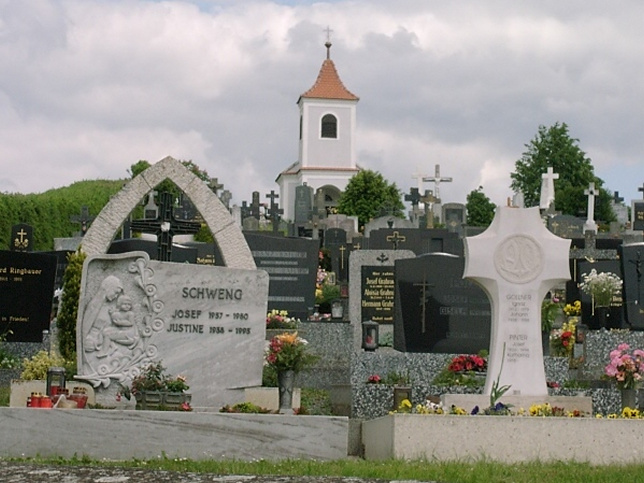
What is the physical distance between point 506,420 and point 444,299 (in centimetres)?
689

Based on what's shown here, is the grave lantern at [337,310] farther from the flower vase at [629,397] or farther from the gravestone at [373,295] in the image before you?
the flower vase at [629,397]

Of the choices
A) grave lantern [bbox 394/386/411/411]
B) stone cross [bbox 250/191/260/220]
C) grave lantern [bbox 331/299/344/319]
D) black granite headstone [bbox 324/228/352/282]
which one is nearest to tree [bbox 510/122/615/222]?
stone cross [bbox 250/191/260/220]

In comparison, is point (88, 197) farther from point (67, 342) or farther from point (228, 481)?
point (228, 481)

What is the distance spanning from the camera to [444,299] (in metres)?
18.0

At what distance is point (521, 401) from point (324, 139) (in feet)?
240

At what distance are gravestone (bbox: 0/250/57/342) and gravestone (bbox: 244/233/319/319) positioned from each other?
412 cm

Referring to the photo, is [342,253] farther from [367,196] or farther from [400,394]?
[367,196]

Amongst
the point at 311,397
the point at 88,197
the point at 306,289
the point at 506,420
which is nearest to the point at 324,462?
the point at 506,420

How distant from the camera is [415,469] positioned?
32.0 ft

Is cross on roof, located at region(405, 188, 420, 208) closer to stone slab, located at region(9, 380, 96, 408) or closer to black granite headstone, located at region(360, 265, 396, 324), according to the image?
black granite headstone, located at region(360, 265, 396, 324)

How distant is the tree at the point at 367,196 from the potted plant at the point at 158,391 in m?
44.8


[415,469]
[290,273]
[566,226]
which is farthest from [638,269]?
[566,226]

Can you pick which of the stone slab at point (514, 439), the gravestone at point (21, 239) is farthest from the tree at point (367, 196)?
the stone slab at point (514, 439)

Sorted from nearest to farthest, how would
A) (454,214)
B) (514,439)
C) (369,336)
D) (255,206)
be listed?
(514,439) < (369,336) < (454,214) < (255,206)
